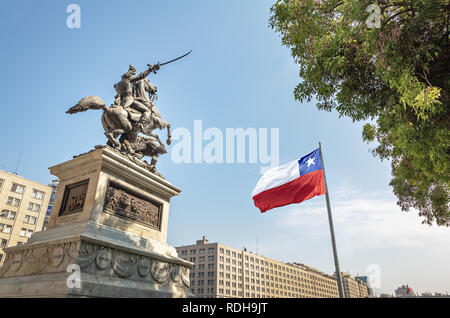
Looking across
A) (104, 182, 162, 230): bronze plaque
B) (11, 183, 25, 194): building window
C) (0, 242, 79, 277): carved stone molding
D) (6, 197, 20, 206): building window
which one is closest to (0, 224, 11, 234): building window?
(6, 197, 20, 206): building window

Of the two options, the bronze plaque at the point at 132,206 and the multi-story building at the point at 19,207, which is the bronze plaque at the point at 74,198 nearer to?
the bronze plaque at the point at 132,206

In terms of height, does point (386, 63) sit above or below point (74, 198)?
above

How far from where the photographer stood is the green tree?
517 centimetres

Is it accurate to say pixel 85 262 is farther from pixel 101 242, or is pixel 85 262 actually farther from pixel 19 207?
pixel 19 207

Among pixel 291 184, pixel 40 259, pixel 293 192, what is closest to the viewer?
pixel 40 259

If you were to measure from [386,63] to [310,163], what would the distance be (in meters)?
Answer: 5.90

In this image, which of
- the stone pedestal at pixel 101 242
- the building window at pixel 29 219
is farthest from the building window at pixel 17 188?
the stone pedestal at pixel 101 242

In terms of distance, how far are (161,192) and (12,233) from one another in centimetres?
6083

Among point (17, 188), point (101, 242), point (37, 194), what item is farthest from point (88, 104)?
point (37, 194)

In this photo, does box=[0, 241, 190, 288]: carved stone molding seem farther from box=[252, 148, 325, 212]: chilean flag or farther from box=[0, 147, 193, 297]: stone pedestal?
box=[252, 148, 325, 212]: chilean flag

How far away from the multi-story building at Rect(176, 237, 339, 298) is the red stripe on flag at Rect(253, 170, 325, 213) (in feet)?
313

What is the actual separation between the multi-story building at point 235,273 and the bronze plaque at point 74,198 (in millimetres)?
99246

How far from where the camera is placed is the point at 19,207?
55219 millimetres
